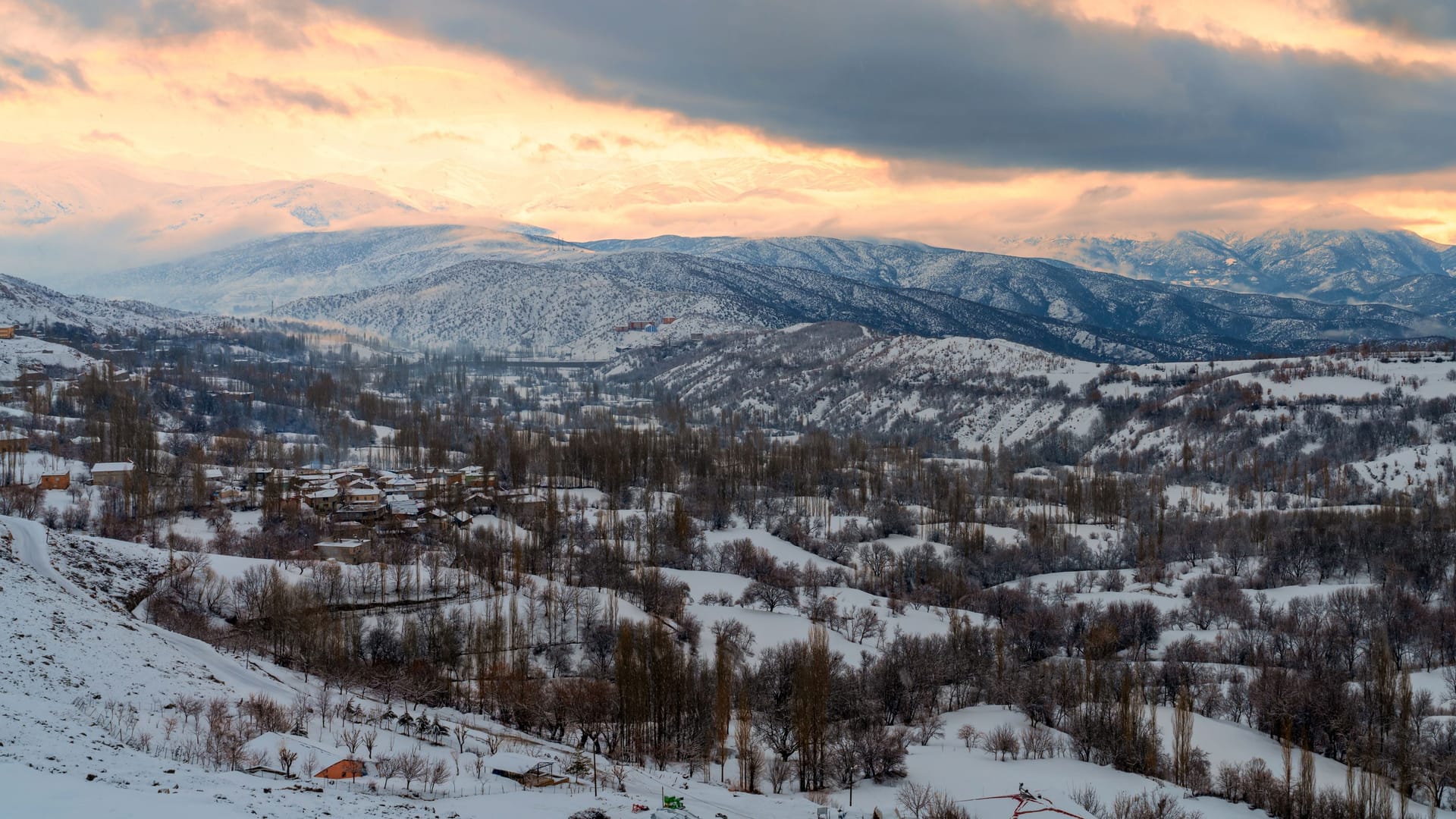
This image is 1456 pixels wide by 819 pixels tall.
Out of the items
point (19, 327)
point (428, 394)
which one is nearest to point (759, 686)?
point (428, 394)

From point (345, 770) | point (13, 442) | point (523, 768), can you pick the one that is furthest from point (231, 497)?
point (523, 768)

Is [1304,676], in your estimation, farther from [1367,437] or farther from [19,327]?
[19,327]

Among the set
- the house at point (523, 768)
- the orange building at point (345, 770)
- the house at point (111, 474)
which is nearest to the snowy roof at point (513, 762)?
the house at point (523, 768)

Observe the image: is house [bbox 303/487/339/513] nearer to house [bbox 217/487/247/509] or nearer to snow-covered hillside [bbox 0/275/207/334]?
house [bbox 217/487/247/509]

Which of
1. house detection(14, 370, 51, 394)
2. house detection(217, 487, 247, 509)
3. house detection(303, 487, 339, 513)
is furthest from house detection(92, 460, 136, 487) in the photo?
house detection(14, 370, 51, 394)

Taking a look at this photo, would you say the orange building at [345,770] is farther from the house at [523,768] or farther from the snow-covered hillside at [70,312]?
the snow-covered hillside at [70,312]
